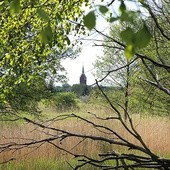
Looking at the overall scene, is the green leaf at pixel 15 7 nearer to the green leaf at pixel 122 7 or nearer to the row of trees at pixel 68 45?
the row of trees at pixel 68 45

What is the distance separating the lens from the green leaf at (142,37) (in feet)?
3.21

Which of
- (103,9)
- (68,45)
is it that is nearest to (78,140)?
(68,45)

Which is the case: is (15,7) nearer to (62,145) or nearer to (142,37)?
(142,37)

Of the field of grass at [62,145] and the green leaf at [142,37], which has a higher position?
the green leaf at [142,37]

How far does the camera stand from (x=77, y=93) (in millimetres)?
33031

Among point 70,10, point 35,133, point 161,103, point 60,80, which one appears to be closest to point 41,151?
point 35,133

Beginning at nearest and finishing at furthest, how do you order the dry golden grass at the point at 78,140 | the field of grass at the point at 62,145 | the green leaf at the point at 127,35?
the green leaf at the point at 127,35
the field of grass at the point at 62,145
the dry golden grass at the point at 78,140

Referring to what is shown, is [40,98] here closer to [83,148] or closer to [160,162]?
[83,148]

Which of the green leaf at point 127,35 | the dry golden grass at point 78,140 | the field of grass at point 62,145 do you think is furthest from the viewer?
the dry golden grass at point 78,140

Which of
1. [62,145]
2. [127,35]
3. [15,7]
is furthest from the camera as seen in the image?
[62,145]

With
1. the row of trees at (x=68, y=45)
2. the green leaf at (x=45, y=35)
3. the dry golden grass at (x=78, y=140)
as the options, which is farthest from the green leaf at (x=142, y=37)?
the dry golden grass at (x=78, y=140)

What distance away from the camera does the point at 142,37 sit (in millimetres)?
979

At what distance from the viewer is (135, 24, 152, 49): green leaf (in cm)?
98

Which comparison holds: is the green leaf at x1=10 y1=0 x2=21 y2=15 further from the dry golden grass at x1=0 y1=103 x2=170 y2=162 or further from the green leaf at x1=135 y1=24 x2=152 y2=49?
the dry golden grass at x1=0 y1=103 x2=170 y2=162
